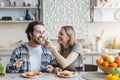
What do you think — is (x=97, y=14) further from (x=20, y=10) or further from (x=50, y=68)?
(x=50, y=68)

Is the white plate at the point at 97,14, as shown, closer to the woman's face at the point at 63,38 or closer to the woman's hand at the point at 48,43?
the woman's face at the point at 63,38

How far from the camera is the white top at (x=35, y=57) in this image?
3.21m

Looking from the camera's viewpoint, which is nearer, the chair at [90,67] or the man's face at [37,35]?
the man's face at [37,35]

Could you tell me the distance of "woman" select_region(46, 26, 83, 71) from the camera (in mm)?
3107

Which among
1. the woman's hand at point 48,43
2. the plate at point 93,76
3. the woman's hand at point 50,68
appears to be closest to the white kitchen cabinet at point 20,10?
the woman's hand at point 48,43

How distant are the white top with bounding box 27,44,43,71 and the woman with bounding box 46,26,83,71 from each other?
21cm

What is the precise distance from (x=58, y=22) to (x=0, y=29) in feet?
3.85

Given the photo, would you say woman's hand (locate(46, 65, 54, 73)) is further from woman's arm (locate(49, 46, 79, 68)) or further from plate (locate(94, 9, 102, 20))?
plate (locate(94, 9, 102, 20))

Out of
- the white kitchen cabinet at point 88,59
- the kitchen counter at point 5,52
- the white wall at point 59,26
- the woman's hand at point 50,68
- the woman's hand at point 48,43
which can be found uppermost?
the white wall at point 59,26

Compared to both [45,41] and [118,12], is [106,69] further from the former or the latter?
[118,12]

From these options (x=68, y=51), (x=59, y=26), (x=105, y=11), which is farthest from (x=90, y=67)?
(x=105, y=11)

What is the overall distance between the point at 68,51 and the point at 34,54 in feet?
1.43

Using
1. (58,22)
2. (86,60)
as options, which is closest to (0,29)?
(58,22)

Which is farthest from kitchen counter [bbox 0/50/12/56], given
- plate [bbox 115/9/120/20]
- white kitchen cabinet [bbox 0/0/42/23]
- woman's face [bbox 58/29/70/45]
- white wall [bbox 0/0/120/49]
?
plate [bbox 115/9/120/20]
